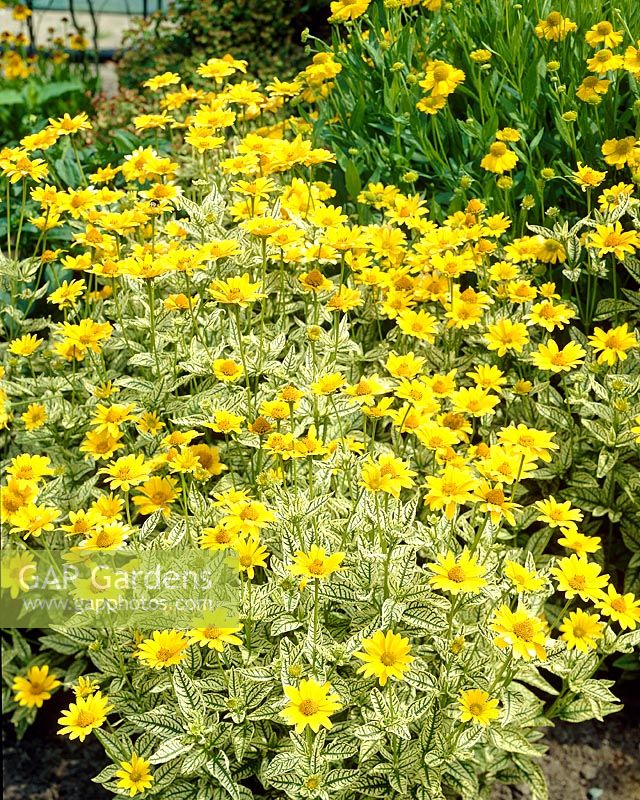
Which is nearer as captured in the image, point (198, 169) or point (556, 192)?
point (556, 192)

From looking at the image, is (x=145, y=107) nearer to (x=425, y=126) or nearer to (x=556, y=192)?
(x=425, y=126)

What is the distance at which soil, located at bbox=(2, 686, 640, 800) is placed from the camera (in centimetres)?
233

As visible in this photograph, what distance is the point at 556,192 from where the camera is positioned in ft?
8.59

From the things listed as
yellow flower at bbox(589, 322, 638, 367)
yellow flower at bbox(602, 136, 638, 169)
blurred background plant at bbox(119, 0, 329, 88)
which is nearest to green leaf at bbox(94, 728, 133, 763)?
yellow flower at bbox(589, 322, 638, 367)

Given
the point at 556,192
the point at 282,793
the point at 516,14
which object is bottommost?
the point at 282,793

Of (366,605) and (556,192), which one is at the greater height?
(556,192)

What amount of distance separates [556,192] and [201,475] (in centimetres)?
136

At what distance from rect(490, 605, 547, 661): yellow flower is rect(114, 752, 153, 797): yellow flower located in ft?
2.29

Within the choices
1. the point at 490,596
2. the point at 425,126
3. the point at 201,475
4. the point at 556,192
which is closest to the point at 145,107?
the point at 425,126

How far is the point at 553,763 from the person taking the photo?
2.38 meters

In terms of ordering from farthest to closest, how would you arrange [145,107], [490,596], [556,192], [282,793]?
[145,107], [556,192], [282,793], [490,596]

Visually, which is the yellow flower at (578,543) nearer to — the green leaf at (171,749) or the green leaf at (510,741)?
the green leaf at (510,741)

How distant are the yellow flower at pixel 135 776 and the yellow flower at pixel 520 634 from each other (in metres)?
0.70

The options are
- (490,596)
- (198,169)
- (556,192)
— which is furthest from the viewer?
(198,169)
